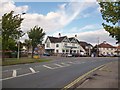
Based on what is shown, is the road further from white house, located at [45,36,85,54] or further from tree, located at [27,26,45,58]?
white house, located at [45,36,85,54]

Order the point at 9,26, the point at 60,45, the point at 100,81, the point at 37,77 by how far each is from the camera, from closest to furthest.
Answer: the point at 100,81 < the point at 37,77 < the point at 9,26 < the point at 60,45

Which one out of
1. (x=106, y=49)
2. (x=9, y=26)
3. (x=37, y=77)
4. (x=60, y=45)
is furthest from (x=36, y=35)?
(x=106, y=49)

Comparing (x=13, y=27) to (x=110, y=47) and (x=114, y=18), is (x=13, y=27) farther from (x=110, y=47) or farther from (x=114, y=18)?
(x=110, y=47)

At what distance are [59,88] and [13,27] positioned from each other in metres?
31.4

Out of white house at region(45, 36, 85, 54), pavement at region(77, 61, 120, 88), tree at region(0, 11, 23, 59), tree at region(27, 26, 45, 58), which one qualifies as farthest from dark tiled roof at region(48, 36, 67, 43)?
pavement at region(77, 61, 120, 88)

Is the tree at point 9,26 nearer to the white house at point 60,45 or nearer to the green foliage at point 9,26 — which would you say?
the green foliage at point 9,26

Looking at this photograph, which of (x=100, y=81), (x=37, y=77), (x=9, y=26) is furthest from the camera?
(x=9, y=26)

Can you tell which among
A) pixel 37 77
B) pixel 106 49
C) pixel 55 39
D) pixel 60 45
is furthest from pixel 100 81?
pixel 106 49

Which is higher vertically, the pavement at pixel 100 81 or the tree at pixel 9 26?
the tree at pixel 9 26

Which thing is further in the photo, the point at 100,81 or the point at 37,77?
the point at 37,77

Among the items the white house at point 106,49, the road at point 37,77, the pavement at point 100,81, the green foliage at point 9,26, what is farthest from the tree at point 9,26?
the white house at point 106,49

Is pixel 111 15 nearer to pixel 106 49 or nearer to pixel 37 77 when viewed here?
pixel 37 77

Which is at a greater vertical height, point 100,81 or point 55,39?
point 55,39

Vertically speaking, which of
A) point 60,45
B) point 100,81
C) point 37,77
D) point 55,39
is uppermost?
point 55,39
